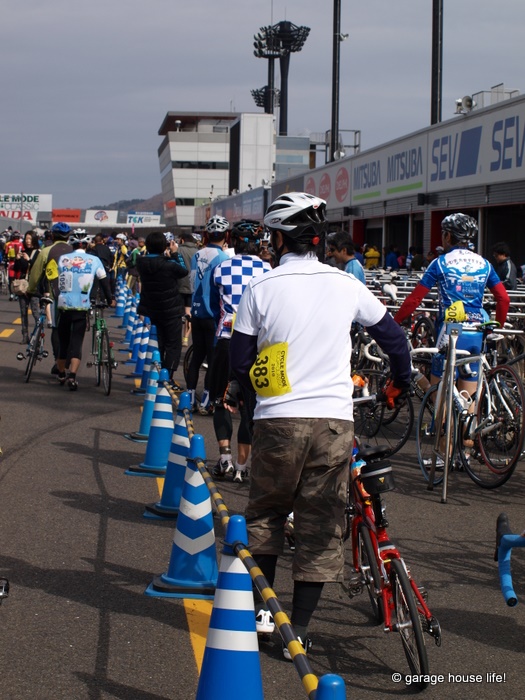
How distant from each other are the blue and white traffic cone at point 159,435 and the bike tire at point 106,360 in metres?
5.06

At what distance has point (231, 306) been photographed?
29.2ft

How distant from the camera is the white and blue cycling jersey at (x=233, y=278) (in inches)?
345

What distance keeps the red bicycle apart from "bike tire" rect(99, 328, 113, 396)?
907 cm

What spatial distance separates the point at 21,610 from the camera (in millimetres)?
5363

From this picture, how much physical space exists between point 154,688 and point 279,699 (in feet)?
1.67

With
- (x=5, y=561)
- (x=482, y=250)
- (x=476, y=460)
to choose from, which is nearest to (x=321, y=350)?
(x=5, y=561)

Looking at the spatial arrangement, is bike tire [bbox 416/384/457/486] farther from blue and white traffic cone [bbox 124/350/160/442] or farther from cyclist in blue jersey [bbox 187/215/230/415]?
blue and white traffic cone [bbox 124/350/160/442]

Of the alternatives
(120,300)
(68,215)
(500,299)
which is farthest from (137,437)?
(68,215)

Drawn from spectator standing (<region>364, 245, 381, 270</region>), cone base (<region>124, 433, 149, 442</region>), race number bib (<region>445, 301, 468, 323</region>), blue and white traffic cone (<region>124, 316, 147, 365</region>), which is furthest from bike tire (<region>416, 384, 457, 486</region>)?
spectator standing (<region>364, 245, 381, 270</region>)

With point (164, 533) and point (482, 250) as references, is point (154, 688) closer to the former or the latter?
point (164, 533)

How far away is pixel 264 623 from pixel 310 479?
76cm

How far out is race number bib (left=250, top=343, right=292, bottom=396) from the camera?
14.7 feet

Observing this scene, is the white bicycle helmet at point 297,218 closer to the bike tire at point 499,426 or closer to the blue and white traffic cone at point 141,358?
the bike tire at point 499,426

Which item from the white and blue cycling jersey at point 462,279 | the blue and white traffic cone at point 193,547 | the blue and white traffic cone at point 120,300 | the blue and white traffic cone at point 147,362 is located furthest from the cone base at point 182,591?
the blue and white traffic cone at point 120,300
